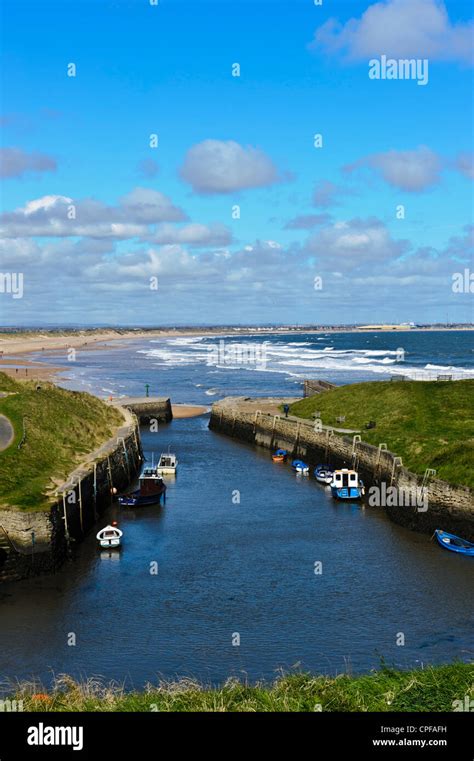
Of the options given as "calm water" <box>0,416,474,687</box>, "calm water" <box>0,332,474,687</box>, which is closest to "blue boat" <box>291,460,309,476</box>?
"calm water" <box>0,332,474,687</box>

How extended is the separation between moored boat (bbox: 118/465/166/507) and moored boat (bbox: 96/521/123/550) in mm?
8706

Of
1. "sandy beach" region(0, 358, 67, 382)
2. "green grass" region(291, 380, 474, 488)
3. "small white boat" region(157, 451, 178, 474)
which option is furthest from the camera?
"sandy beach" region(0, 358, 67, 382)

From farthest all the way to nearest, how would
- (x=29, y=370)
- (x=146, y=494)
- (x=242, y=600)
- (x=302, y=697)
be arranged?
(x=29, y=370)
(x=146, y=494)
(x=242, y=600)
(x=302, y=697)

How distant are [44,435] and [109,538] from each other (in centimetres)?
1441

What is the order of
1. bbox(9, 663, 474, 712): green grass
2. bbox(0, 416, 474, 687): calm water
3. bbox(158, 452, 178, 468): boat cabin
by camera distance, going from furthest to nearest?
bbox(158, 452, 178, 468): boat cabin < bbox(0, 416, 474, 687): calm water < bbox(9, 663, 474, 712): green grass

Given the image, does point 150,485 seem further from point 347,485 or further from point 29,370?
point 29,370

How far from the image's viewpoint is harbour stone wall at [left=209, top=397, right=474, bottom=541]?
4381cm

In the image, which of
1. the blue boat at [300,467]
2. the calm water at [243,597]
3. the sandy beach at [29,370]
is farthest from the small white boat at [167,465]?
the sandy beach at [29,370]

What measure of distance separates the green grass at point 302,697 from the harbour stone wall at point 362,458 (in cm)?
2233

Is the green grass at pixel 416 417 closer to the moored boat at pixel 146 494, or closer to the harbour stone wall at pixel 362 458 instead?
the harbour stone wall at pixel 362 458

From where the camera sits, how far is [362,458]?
59.1m

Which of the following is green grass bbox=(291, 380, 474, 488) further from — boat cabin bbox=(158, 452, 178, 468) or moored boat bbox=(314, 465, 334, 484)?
boat cabin bbox=(158, 452, 178, 468)

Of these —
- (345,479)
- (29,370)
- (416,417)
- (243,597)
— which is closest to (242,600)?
(243,597)

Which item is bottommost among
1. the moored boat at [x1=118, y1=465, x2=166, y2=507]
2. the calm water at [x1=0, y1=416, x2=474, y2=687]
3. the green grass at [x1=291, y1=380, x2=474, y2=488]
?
the calm water at [x1=0, y1=416, x2=474, y2=687]
